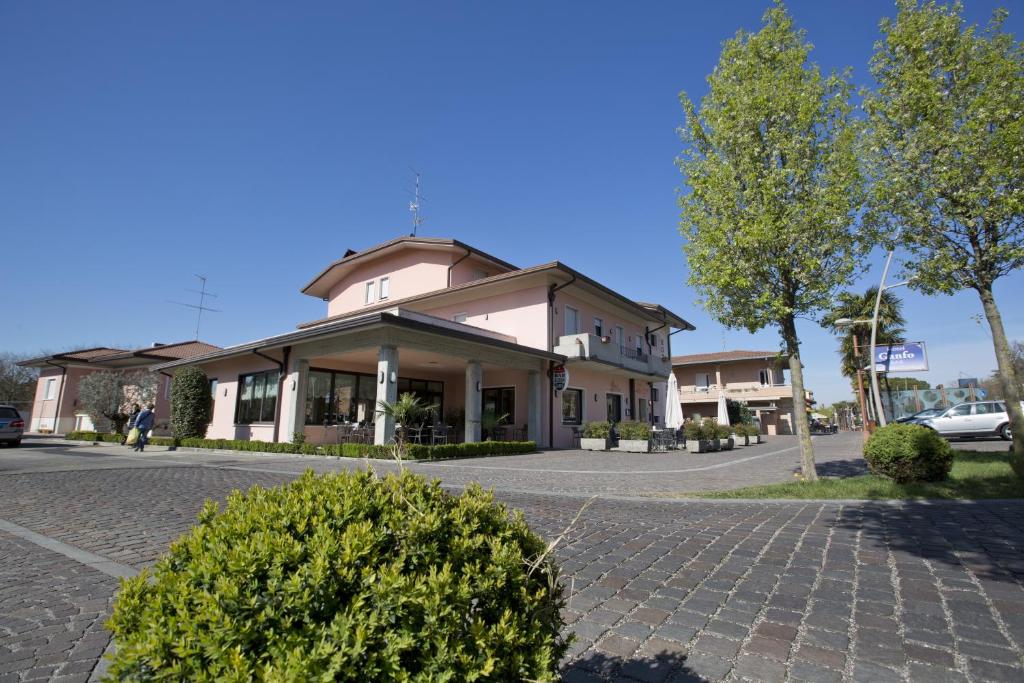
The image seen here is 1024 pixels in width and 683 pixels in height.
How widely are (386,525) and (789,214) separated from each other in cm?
1037

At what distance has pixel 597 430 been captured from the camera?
64.2 ft

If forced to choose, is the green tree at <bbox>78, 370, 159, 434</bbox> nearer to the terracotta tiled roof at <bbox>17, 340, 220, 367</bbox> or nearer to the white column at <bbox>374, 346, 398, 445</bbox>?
the terracotta tiled roof at <bbox>17, 340, 220, 367</bbox>

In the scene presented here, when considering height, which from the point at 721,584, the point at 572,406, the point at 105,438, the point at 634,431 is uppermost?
the point at 572,406

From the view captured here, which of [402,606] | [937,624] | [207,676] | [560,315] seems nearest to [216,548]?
[207,676]

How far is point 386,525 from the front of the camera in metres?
1.66

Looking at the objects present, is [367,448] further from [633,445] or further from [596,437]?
[633,445]

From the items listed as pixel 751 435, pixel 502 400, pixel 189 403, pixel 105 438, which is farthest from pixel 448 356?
pixel 105 438

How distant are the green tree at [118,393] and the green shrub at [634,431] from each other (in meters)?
22.9

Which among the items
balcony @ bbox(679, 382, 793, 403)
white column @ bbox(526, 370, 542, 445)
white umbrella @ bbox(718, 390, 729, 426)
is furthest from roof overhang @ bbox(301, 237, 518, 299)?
balcony @ bbox(679, 382, 793, 403)

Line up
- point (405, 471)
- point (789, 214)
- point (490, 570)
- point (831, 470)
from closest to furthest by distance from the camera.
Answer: point (490, 570) → point (405, 471) → point (789, 214) → point (831, 470)

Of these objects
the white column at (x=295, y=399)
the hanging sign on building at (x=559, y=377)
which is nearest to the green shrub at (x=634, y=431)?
the hanging sign on building at (x=559, y=377)

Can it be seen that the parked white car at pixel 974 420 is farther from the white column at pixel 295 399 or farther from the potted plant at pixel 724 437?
the white column at pixel 295 399

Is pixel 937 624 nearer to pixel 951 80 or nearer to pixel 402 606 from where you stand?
pixel 402 606

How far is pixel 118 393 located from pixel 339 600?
30.5 m
